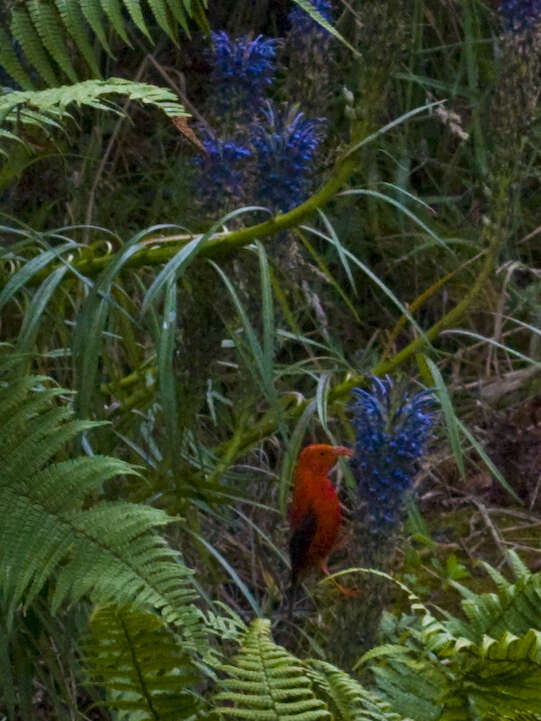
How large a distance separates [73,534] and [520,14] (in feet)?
4.19

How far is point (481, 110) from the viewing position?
3.27 metres

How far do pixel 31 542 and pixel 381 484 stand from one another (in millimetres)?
685

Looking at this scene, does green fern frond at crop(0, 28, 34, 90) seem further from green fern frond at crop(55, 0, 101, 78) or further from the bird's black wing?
the bird's black wing

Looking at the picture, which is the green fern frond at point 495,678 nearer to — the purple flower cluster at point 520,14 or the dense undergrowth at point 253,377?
the dense undergrowth at point 253,377

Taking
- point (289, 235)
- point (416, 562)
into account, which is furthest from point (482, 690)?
point (416, 562)

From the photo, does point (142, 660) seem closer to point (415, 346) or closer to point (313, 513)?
point (415, 346)

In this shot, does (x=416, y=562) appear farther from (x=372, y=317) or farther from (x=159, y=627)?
(x=159, y=627)

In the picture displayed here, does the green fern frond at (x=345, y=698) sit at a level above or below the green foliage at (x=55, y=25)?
below

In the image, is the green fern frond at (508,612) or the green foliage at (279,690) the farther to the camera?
the green fern frond at (508,612)

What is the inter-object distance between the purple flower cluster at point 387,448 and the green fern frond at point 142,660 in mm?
622

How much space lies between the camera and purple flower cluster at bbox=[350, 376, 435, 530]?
166cm

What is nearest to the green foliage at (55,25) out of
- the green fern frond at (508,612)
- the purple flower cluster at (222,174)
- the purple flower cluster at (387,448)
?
the purple flower cluster at (222,174)

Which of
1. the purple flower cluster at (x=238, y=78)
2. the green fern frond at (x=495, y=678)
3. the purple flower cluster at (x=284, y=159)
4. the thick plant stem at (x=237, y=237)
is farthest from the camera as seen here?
the purple flower cluster at (x=238, y=78)

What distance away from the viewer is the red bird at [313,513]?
213 cm
